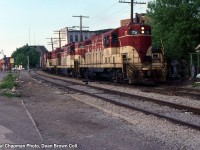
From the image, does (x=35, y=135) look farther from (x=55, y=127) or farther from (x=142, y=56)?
(x=142, y=56)

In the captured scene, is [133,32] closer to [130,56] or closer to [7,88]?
[130,56]

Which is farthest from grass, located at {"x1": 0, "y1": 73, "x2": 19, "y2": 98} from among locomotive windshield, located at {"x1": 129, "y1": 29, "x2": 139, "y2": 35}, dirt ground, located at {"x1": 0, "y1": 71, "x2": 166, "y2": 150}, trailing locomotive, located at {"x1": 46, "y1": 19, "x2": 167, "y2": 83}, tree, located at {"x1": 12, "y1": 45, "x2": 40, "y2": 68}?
tree, located at {"x1": 12, "y1": 45, "x2": 40, "y2": 68}

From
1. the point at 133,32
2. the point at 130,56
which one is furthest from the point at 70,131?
the point at 133,32

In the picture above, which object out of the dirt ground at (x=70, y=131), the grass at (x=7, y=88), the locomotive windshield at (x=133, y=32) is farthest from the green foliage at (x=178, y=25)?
the dirt ground at (x=70, y=131)

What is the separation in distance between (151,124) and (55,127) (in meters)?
2.61

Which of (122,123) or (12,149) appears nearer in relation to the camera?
(12,149)

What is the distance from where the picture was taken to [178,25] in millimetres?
37438

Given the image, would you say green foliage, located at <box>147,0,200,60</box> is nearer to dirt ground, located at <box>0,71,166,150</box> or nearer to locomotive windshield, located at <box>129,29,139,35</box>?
locomotive windshield, located at <box>129,29,139,35</box>

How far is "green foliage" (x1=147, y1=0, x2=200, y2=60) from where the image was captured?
37.4 metres

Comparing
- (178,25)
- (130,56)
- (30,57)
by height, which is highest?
(178,25)

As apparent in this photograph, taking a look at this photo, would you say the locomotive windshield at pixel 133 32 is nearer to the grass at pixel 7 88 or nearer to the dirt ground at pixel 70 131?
the grass at pixel 7 88

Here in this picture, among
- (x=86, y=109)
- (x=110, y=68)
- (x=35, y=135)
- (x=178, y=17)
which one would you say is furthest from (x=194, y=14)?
(x=35, y=135)

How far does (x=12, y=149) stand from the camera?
8023 mm

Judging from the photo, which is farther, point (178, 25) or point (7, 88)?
point (178, 25)
